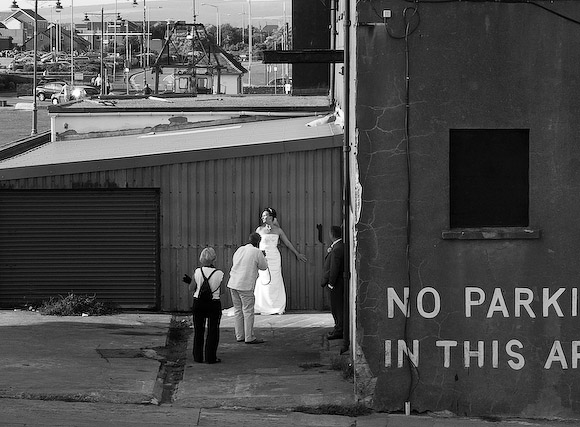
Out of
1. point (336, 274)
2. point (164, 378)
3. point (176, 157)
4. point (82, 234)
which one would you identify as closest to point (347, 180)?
point (336, 274)

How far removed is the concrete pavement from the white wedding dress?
80cm

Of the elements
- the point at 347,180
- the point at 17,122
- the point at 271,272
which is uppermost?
the point at 17,122

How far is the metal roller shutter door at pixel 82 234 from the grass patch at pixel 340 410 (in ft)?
19.8

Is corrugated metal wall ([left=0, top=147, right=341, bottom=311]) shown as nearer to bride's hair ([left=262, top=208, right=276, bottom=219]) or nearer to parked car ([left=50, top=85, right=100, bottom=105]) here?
bride's hair ([left=262, top=208, right=276, bottom=219])

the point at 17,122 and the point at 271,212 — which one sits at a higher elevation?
the point at 17,122

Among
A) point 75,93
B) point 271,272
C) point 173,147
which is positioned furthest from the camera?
point 75,93

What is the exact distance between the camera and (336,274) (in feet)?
44.9

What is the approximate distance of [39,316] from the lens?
15.6 meters

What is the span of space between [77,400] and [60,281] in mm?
5806

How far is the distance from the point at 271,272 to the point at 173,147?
282cm

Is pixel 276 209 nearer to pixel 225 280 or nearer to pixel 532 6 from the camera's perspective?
pixel 225 280

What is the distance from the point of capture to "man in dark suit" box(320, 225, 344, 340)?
13570 mm

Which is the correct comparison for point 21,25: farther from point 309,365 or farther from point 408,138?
point 408,138

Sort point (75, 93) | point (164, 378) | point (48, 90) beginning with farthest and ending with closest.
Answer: point (48, 90) → point (75, 93) → point (164, 378)
